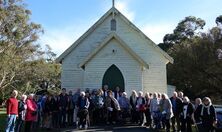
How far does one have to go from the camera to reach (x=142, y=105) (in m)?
17.8

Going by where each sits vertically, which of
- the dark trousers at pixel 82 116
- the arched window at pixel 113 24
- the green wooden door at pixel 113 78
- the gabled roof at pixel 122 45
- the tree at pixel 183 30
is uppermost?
the tree at pixel 183 30

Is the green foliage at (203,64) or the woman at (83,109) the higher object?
the green foliage at (203,64)

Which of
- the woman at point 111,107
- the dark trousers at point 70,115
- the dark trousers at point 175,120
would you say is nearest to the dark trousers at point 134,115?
the woman at point 111,107

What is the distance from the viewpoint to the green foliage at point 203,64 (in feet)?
135

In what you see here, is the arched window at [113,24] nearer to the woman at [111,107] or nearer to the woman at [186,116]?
the woman at [111,107]

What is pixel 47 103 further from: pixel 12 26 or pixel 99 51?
pixel 12 26

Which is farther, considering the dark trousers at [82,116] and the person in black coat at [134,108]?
the person in black coat at [134,108]

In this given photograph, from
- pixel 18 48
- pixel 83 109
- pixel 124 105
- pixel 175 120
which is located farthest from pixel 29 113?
pixel 18 48

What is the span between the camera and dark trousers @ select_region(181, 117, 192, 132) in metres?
15.0

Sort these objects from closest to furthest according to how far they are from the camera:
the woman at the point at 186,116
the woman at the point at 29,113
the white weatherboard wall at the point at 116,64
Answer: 1. the woman at the point at 186,116
2. the woman at the point at 29,113
3. the white weatherboard wall at the point at 116,64

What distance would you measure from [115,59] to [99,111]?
4623 millimetres

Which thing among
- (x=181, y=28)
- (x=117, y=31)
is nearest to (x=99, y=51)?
(x=117, y=31)

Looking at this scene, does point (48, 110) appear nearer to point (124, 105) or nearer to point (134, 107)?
point (124, 105)

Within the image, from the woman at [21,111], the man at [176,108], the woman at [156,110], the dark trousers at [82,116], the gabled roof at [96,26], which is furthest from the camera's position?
the gabled roof at [96,26]
